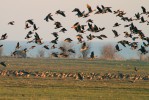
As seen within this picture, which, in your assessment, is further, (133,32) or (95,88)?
(95,88)

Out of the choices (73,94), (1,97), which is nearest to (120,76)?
(73,94)

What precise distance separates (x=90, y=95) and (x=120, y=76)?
2490 cm

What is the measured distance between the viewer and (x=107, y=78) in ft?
205

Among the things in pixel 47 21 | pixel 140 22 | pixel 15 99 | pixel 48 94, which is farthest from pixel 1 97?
pixel 140 22

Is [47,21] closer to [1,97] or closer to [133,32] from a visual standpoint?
[133,32]

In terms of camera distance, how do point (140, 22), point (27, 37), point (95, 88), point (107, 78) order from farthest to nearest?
point (107, 78) < point (95, 88) < point (27, 37) < point (140, 22)

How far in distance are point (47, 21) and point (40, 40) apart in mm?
1146

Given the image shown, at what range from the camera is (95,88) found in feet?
158

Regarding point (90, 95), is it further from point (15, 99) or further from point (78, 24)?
point (78, 24)

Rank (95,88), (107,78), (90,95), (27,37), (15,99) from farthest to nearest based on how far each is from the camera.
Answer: (107,78) → (95,88) → (90,95) → (15,99) → (27,37)

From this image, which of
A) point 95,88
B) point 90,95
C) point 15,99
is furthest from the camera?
point 95,88

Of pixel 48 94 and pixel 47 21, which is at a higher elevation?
pixel 47 21

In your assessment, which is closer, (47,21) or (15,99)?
(47,21)

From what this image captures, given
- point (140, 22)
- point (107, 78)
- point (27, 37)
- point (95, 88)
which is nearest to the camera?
point (140, 22)
